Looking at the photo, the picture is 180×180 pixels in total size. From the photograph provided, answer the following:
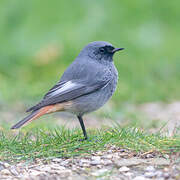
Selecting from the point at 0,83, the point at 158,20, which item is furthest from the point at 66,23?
the point at 0,83

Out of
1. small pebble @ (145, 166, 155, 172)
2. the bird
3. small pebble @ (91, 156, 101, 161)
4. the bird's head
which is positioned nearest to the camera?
small pebble @ (145, 166, 155, 172)

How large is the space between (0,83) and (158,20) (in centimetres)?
632

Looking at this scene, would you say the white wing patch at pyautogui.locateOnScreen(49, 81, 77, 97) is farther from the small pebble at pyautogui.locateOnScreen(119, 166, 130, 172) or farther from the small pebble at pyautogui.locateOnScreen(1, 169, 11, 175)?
the small pebble at pyautogui.locateOnScreen(119, 166, 130, 172)

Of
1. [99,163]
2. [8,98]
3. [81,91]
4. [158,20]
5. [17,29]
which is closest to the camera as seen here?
[99,163]

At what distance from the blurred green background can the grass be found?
3814 mm

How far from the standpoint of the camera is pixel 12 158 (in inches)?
202

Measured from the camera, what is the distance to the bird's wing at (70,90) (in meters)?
5.79

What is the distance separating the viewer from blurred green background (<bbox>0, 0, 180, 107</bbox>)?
1020 centimetres

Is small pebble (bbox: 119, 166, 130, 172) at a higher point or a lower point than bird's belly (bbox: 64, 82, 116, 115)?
lower

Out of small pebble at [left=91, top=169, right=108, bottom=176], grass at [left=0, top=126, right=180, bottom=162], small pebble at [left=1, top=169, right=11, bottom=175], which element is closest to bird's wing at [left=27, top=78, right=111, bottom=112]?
grass at [left=0, top=126, right=180, bottom=162]

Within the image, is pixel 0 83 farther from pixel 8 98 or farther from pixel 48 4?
pixel 48 4

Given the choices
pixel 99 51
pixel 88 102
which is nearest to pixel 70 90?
pixel 88 102

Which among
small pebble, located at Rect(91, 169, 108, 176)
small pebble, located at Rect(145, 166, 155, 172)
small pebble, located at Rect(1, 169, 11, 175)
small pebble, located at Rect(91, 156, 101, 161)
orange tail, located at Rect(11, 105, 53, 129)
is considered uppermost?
orange tail, located at Rect(11, 105, 53, 129)

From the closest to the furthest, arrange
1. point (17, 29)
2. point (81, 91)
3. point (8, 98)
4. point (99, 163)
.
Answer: point (99, 163) < point (81, 91) < point (8, 98) < point (17, 29)
